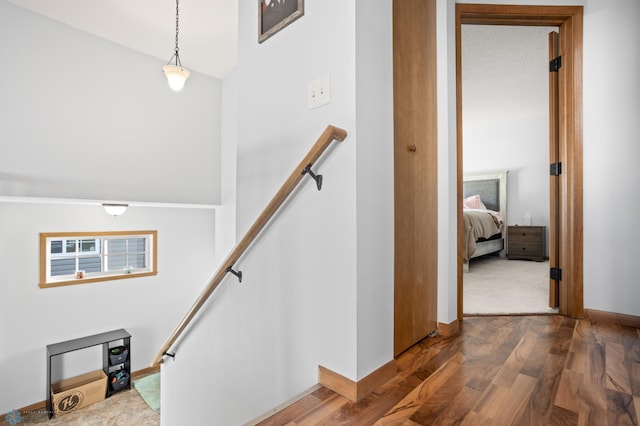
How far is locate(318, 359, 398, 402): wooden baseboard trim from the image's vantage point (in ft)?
3.70

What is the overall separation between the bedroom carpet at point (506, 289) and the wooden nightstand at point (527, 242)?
0.62m

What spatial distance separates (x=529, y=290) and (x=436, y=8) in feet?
8.10

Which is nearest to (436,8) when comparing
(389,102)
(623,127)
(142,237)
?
(389,102)

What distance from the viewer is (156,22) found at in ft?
11.8

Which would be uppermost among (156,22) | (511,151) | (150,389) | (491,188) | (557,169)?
(156,22)

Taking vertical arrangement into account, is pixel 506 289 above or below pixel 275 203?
below

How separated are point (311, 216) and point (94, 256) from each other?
480 cm

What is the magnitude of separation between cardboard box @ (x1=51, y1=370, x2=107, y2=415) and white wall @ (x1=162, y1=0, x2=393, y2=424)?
3.81 m

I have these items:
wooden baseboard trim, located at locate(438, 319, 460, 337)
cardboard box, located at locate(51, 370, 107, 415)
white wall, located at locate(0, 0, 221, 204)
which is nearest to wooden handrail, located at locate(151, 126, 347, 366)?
wooden baseboard trim, located at locate(438, 319, 460, 337)

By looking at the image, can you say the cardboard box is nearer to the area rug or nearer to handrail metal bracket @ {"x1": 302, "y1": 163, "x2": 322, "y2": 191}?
the area rug

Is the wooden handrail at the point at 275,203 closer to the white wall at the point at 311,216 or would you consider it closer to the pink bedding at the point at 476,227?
the white wall at the point at 311,216

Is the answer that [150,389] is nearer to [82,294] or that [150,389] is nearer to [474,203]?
[82,294]

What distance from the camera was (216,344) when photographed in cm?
194

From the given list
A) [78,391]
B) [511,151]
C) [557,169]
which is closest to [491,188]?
[511,151]
